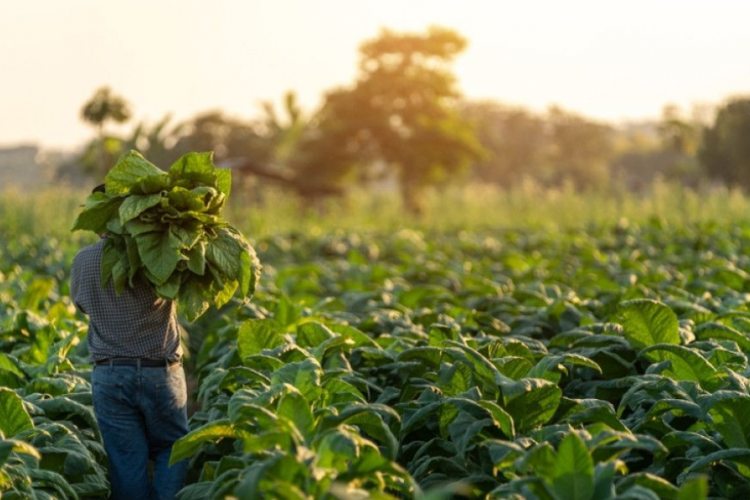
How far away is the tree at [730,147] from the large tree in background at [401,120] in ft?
33.4

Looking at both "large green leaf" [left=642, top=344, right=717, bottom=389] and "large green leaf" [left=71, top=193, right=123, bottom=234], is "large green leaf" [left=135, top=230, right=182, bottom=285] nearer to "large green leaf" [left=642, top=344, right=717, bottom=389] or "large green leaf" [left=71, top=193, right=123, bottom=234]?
"large green leaf" [left=71, top=193, right=123, bottom=234]

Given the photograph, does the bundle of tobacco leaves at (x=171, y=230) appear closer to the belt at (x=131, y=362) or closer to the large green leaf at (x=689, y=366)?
the belt at (x=131, y=362)

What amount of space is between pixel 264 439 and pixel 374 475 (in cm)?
38

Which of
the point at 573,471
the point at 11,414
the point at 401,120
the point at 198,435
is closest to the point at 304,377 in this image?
the point at 198,435

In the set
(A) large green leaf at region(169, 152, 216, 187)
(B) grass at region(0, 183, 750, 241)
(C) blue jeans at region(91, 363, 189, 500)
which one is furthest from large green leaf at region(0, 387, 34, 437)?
(B) grass at region(0, 183, 750, 241)

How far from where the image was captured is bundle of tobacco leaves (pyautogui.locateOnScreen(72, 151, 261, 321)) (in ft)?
14.8

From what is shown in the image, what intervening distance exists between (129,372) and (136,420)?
242mm

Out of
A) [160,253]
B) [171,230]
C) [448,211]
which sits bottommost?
[448,211]

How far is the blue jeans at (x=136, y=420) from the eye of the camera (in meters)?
4.80

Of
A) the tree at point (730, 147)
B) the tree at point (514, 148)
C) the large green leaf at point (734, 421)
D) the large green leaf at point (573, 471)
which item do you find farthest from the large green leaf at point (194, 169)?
the tree at point (514, 148)

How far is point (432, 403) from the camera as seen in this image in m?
4.38

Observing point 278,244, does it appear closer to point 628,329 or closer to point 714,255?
point 714,255

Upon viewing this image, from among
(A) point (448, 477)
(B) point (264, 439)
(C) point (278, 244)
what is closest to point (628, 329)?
(A) point (448, 477)

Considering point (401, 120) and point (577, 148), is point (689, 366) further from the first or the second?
point (577, 148)
